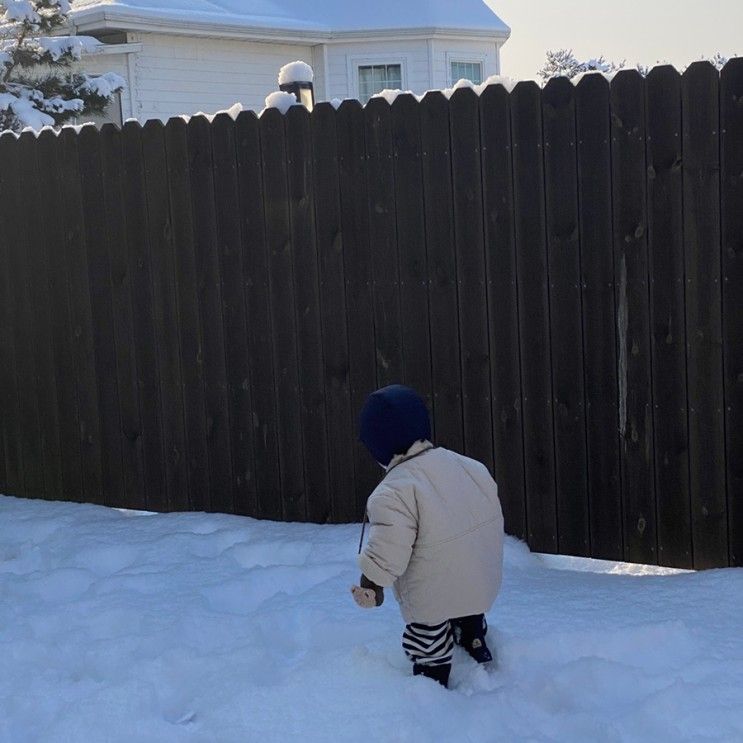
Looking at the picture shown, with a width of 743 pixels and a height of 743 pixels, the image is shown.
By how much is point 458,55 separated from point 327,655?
17008mm

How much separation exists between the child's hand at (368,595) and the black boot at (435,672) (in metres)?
0.32

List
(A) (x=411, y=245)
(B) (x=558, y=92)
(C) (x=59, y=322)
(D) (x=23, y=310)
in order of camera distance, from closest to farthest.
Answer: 1. (B) (x=558, y=92)
2. (A) (x=411, y=245)
3. (C) (x=59, y=322)
4. (D) (x=23, y=310)

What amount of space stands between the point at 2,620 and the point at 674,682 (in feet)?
8.94

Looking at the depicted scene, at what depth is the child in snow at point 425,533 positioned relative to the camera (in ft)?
11.8

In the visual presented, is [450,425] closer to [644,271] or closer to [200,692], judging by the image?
[644,271]

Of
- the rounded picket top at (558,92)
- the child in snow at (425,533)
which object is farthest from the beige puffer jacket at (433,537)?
the rounded picket top at (558,92)

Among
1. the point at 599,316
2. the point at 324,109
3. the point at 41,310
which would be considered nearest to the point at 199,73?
the point at 41,310

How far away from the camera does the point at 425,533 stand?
3.62m

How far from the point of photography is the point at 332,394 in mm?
5586

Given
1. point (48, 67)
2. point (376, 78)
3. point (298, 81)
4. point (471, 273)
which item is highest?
point (376, 78)

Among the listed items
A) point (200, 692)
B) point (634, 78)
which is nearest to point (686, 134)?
point (634, 78)

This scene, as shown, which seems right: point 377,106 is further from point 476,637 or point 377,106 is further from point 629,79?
point 476,637

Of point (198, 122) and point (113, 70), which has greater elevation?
point (113, 70)

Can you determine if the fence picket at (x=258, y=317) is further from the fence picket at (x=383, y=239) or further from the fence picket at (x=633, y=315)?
the fence picket at (x=633, y=315)
